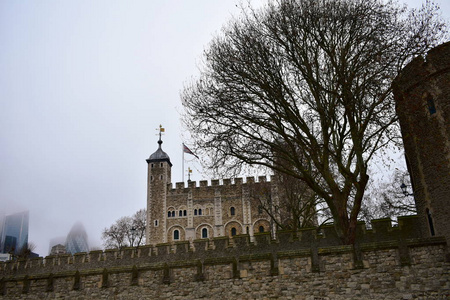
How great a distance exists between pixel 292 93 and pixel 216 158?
3.73 m

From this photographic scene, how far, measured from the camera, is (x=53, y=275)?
13578mm

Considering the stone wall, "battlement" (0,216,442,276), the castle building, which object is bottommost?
the stone wall

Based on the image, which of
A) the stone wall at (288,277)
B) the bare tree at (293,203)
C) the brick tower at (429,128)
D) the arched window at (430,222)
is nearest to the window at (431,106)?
the brick tower at (429,128)

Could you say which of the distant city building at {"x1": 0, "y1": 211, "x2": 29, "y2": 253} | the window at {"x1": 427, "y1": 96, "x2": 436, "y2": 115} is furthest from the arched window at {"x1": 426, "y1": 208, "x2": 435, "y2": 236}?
the distant city building at {"x1": 0, "y1": 211, "x2": 29, "y2": 253}

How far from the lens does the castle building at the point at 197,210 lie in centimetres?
5141

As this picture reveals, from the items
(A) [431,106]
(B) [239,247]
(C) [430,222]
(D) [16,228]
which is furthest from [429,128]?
(D) [16,228]

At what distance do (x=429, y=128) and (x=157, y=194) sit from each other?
144 ft

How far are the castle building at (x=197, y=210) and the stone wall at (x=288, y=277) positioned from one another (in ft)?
120

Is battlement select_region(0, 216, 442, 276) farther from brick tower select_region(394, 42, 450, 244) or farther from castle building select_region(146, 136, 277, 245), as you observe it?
castle building select_region(146, 136, 277, 245)

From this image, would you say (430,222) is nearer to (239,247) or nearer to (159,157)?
(239,247)

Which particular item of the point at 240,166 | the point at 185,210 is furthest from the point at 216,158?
the point at 185,210

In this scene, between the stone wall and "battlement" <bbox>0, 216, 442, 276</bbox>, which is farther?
"battlement" <bbox>0, 216, 442, 276</bbox>

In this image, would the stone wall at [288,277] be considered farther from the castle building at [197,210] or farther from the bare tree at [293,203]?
the castle building at [197,210]

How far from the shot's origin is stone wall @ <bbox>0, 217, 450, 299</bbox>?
34.4ft
